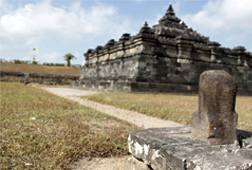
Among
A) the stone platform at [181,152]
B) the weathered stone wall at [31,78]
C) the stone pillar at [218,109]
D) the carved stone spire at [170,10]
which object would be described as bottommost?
the stone platform at [181,152]

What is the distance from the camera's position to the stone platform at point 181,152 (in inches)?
62.8

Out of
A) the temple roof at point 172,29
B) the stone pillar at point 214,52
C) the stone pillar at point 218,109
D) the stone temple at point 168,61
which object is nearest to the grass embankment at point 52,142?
the stone pillar at point 218,109

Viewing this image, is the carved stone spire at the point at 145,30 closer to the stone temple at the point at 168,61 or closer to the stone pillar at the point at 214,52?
the stone temple at the point at 168,61

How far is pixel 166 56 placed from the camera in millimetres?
13742

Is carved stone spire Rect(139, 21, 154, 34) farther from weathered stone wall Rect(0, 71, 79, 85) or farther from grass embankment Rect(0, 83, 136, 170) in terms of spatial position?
weathered stone wall Rect(0, 71, 79, 85)

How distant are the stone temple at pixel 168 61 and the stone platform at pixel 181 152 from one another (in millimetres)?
9828

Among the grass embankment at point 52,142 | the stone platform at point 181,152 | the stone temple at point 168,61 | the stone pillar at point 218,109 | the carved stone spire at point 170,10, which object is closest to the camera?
the stone platform at point 181,152

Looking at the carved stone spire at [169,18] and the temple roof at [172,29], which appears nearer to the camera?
the temple roof at [172,29]

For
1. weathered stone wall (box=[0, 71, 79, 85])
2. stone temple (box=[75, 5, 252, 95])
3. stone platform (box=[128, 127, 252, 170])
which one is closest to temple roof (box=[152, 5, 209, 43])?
stone temple (box=[75, 5, 252, 95])

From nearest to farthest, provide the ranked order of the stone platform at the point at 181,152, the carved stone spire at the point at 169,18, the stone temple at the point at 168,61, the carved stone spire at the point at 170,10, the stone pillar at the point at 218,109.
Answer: the stone platform at the point at 181,152
the stone pillar at the point at 218,109
the stone temple at the point at 168,61
the carved stone spire at the point at 169,18
the carved stone spire at the point at 170,10

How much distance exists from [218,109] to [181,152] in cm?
56

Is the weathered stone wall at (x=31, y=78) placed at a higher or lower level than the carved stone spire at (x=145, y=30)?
lower

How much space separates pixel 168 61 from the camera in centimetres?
1372

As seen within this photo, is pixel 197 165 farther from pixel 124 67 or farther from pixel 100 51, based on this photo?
pixel 100 51
